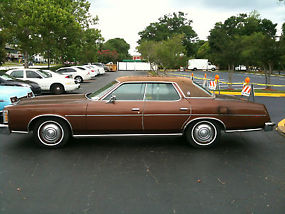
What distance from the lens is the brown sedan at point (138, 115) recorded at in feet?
19.0

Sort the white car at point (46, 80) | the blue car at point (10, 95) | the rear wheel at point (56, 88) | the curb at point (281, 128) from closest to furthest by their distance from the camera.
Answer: the curb at point (281, 128), the blue car at point (10, 95), the white car at point (46, 80), the rear wheel at point (56, 88)

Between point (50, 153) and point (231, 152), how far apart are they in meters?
3.48

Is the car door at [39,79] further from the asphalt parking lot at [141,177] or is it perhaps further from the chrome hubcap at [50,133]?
the chrome hubcap at [50,133]

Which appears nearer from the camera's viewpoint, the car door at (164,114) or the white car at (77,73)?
the car door at (164,114)

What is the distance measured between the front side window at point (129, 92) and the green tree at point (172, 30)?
86.0 m

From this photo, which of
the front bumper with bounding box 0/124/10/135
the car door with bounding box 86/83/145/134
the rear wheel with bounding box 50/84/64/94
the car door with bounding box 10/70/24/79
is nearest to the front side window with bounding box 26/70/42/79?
the car door with bounding box 10/70/24/79

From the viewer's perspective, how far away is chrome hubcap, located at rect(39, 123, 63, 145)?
585 cm

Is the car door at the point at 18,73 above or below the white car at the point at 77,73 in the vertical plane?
below

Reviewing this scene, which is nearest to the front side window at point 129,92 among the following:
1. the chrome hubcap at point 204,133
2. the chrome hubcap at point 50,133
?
the chrome hubcap at point 50,133

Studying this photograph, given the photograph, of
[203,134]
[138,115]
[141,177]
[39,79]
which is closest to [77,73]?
[39,79]

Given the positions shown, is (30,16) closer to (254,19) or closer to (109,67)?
(109,67)

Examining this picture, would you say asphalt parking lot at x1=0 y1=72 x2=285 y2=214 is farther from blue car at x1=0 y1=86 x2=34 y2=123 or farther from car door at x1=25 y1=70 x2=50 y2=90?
car door at x1=25 y1=70 x2=50 y2=90

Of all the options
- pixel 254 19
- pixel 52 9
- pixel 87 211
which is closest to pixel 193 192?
pixel 87 211

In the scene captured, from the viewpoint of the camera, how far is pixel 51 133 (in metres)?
5.85
